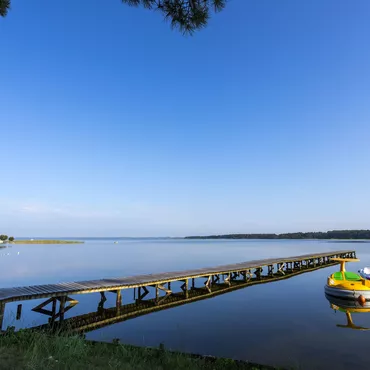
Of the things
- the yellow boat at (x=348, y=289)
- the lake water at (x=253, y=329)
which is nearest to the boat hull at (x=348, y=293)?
the yellow boat at (x=348, y=289)

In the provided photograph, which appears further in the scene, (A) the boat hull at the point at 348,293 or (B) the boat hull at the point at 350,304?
(A) the boat hull at the point at 348,293

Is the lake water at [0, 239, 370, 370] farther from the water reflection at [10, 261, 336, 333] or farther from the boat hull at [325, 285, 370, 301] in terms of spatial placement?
the boat hull at [325, 285, 370, 301]

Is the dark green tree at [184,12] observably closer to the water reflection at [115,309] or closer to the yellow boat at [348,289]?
the water reflection at [115,309]

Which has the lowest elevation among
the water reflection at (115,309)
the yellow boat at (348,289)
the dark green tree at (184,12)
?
the water reflection at (115,309)

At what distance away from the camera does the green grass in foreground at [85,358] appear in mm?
5746

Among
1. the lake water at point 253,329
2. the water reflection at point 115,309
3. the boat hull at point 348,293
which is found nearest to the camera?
the lake water at point 253,329

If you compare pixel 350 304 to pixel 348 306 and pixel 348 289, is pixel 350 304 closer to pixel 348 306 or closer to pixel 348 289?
pixel 348 306

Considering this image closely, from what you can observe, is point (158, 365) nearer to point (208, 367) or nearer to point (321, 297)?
point (208, 367)

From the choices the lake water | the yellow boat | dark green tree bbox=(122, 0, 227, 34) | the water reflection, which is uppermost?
dark green tree bbox=(122, 0, 227, 34)

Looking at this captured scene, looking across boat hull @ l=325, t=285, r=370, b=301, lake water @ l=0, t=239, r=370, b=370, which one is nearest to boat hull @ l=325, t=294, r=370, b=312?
boat hull @ l=325, t=285, r=370, b=301

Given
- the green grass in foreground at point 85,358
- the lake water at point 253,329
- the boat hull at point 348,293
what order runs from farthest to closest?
the boat hull at point 348,293 < the lake water at point 253,329 < the green grass in foreground at point 85,358

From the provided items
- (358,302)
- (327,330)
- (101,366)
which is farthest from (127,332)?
(358,302)

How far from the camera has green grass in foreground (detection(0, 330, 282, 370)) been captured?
18.9ft

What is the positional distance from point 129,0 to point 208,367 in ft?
32.4
